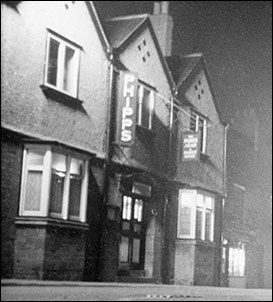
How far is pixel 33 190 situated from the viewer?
14.4 m

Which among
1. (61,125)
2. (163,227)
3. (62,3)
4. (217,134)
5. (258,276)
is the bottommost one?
(258,276)

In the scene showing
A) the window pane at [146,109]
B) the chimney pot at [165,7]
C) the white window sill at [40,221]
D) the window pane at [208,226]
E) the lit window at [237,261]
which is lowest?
the lit window at [237,261]

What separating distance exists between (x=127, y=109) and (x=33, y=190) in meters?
4.26

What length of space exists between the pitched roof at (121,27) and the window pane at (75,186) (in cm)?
425

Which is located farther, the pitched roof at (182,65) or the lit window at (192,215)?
the pitched roof at (182,65)

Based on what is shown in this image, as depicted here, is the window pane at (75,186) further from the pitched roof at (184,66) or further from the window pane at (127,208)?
the pitched roof at (184,66)

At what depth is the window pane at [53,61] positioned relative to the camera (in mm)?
15367

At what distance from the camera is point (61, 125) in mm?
15414

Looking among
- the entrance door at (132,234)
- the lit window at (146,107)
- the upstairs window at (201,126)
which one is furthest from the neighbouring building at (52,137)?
the upstairs window at (201,126)

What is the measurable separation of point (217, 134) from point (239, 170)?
160 inches

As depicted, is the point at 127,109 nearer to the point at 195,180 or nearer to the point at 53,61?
the point at 53,61

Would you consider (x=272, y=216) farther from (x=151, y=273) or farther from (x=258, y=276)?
(x=151, y=273)

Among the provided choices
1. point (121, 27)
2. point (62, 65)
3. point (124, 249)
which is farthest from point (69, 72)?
point (124, 249)

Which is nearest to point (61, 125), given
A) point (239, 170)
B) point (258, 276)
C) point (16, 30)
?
point (16, 30)
